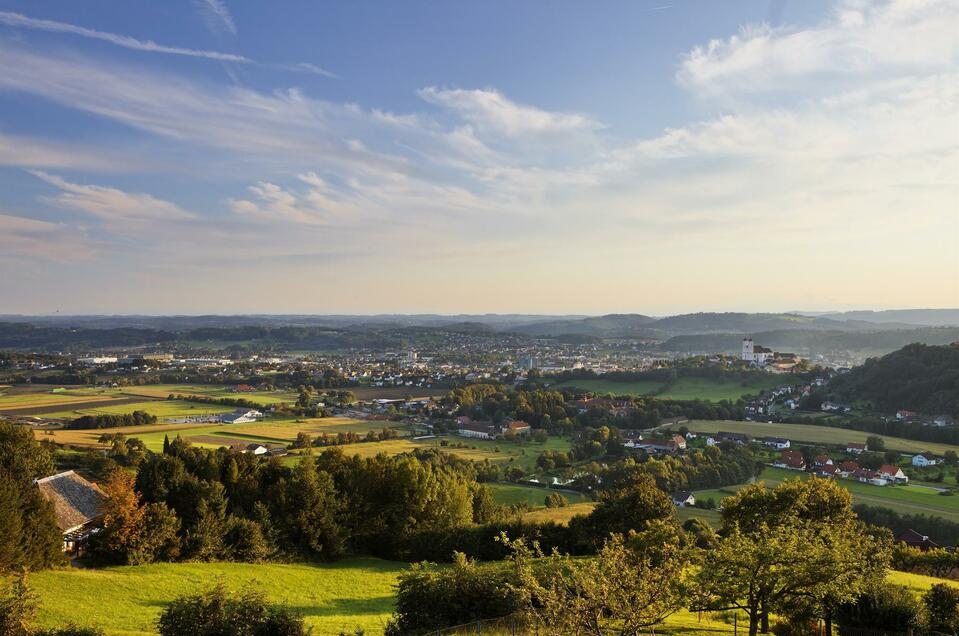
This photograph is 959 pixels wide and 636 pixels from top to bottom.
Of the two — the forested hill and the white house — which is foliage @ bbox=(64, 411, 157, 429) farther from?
the forested hill

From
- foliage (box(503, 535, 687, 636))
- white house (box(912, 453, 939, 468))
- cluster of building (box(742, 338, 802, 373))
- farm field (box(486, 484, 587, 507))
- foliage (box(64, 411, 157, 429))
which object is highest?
foliage (box(503, 535, 687, 636))

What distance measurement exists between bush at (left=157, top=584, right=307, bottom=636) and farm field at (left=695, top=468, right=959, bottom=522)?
116 ft

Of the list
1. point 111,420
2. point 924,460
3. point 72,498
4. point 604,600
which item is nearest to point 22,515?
point 72,498

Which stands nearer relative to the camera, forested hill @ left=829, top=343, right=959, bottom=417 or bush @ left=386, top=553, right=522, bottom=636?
bush @ left=386, top=553, right=522, bottom=636

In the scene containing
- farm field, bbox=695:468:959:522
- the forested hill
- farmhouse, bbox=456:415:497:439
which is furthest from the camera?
farmhouse, bbox=456:415:497:439

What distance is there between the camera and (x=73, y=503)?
25000mm

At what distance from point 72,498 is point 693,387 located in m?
88.4

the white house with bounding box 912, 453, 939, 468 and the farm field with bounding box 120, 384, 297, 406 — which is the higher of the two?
the farm field with bounding box 120, 384, 297, 406

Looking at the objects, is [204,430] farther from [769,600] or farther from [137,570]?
[769,600]

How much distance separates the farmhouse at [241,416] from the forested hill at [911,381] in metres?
79.2

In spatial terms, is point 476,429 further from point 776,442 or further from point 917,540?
point 917,540

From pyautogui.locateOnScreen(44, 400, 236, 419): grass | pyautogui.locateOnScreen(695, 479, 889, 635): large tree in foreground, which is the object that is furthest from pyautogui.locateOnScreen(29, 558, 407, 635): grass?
pyautogui.locateOnScreen(44, 400, 236, 419): grass

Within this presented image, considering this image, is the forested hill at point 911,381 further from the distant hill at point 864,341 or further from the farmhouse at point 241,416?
the farmhouse at point 241,416

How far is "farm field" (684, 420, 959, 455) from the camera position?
55781 mm
